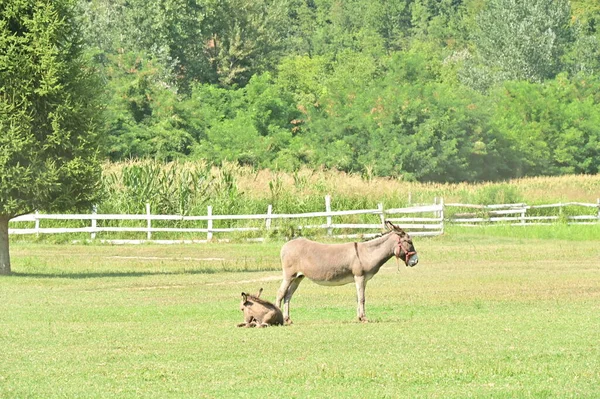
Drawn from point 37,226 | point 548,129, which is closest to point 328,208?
point 37,226

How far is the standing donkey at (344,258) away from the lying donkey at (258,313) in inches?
16.1

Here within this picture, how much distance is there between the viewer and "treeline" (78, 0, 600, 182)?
72562mm

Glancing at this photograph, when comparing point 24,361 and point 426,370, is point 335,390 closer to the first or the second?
point 426,370

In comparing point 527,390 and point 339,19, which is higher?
point 339,19

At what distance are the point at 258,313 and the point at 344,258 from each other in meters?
1.54

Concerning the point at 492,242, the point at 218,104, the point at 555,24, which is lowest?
the point at 492,242

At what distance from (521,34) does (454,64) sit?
8.59 m

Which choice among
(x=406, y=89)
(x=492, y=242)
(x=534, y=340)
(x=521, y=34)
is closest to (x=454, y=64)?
(x=521, y=34)

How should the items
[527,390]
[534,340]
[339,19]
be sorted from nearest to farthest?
[527,390] < [534,340] < [339,19]

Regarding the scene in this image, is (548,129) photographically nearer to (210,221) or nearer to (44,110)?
(210,221)

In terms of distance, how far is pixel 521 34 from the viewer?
109m

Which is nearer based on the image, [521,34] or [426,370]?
[426,370]

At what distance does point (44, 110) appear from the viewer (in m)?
31.0

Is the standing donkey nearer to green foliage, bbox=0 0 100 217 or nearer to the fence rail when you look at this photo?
green foliage, bbox=0 0 100 217
